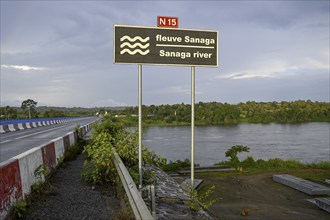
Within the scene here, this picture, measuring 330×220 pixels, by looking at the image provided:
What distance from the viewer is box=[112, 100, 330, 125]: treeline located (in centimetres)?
9906

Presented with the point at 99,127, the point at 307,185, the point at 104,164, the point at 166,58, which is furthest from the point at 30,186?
the point at 307,185

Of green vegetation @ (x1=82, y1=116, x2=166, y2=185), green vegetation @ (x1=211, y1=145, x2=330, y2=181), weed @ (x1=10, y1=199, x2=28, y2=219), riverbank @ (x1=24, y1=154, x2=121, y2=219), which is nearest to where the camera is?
weed @ (x1=10, y1=199, x2=28, y2=219)

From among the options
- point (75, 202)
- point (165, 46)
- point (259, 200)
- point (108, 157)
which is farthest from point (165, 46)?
point (259, 200)

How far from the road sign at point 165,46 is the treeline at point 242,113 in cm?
8459

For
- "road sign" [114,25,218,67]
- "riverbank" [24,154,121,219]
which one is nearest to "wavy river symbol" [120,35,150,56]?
"road sign" [114,25,218,67]

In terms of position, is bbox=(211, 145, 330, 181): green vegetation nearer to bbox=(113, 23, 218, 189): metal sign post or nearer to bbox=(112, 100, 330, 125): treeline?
bbox=(113, 23, 218, 189): metal sign post

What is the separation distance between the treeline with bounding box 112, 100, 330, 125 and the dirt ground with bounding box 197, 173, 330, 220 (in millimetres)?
73726

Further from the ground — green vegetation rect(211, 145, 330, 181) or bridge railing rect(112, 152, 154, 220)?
bridge railing rect(112, 152, 154, 220)

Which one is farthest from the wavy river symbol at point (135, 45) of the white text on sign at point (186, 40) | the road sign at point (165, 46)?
the white text on sign at point (186, 40)

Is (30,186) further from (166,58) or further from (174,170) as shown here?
(174,170)

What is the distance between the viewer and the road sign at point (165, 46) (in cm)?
696

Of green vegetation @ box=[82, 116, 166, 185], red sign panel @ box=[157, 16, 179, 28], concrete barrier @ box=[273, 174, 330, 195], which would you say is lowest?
concrete barrier @ box=[273, 174, 330, 195]

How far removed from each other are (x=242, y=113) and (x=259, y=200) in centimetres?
9396

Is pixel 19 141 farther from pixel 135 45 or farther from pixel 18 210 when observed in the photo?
pixel 18 210
